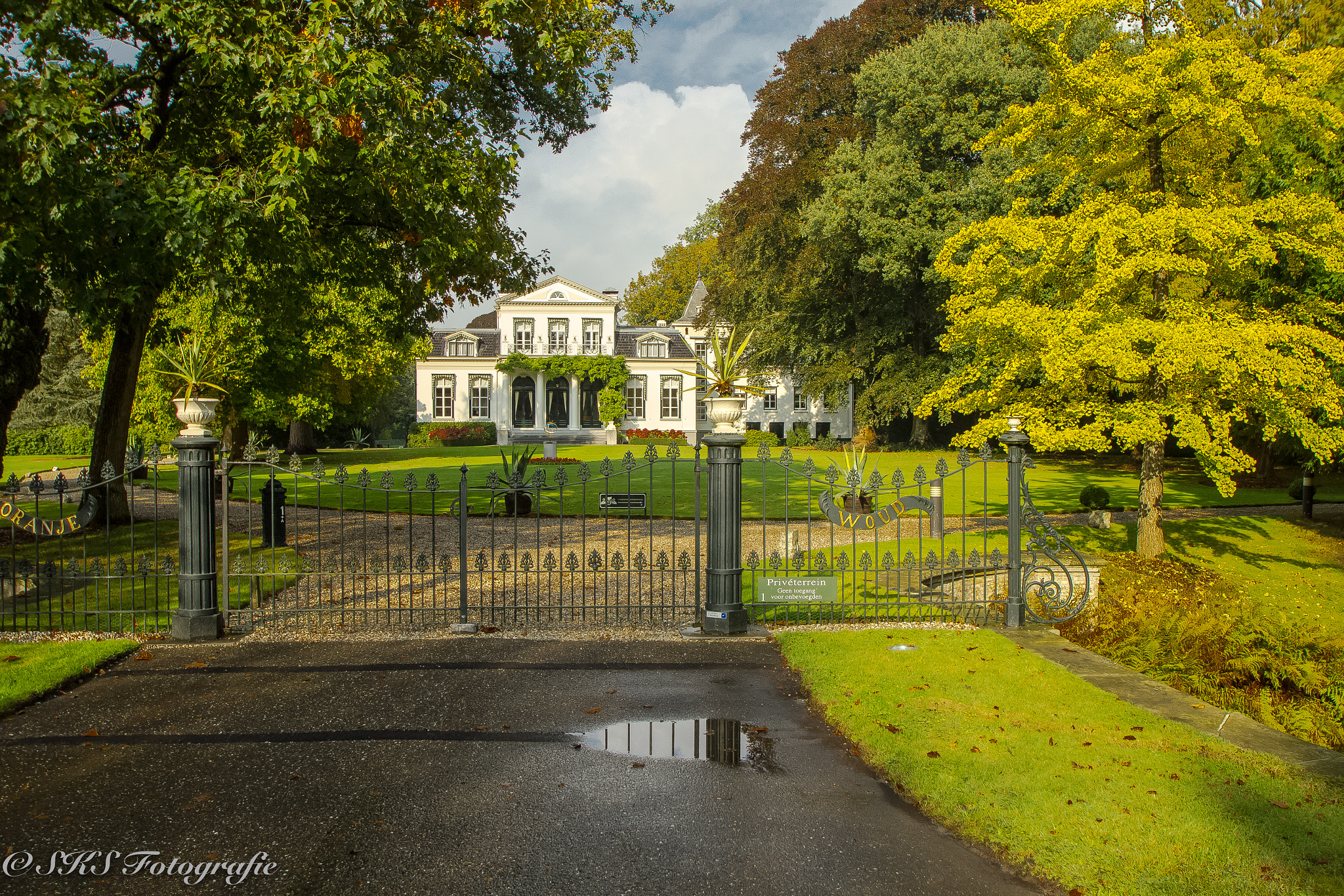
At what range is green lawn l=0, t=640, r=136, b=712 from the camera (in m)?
5.29

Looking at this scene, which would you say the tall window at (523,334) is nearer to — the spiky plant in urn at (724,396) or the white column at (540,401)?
the white column at (540,401)

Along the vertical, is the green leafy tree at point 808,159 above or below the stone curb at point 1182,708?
above

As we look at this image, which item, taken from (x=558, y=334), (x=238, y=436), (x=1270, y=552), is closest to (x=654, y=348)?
(x=558, y=334)

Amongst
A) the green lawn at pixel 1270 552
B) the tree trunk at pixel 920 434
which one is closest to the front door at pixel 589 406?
the tree trunk at pixel 920 434

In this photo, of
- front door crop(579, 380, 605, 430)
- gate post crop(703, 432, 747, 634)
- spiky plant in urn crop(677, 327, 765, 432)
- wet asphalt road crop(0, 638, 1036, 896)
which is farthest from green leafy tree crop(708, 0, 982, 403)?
wet asphalt road crop(0, 638, 1036, 896)

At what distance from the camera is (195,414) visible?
275 inches

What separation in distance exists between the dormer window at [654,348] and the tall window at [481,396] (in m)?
9.30

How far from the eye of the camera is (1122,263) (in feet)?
30.1

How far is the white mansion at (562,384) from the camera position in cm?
4678

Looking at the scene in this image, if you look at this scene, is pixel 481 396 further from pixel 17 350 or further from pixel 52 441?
pixel 17 350

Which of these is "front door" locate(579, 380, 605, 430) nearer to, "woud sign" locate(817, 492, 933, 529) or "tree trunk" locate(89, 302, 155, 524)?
"tree trunk" locate(89, 302, 155, 524)

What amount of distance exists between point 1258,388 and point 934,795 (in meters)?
7.74

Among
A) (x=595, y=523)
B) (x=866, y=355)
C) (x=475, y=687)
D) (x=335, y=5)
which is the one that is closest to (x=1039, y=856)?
(x=475, y=687)

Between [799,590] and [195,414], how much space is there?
18.0 ft
